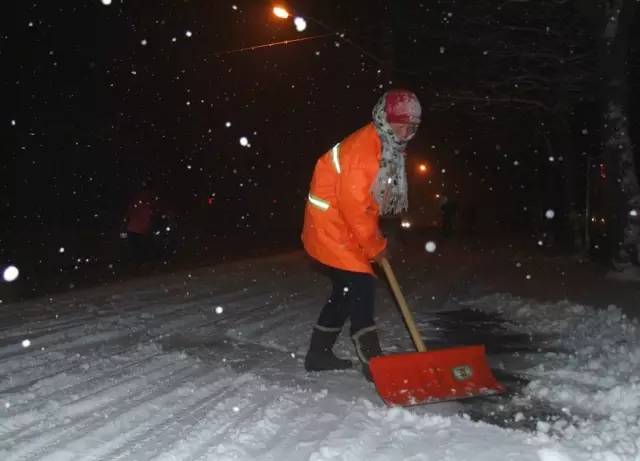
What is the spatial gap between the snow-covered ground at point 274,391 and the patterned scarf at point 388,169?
126cm

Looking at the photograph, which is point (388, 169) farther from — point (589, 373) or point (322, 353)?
point (589, 373)

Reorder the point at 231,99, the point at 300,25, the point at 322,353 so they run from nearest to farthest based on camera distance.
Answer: the point at 322,353
the point at 300,25
the point at 231,99

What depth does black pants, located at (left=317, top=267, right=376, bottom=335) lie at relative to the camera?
4.53 meters

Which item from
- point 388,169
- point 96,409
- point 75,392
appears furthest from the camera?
point 388,169

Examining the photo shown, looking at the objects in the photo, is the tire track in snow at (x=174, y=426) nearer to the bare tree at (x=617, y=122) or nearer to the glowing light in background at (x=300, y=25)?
the bare tree at (x=617, y=122)

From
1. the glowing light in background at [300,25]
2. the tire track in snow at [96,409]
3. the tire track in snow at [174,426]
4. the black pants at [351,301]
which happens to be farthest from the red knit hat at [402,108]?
the glowing light in background at [300,25]

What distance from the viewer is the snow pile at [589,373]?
3.44 metres

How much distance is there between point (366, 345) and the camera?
461cm

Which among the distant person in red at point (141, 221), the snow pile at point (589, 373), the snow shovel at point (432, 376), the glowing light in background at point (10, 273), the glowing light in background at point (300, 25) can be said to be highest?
the glowing light in background at point (300, 25)

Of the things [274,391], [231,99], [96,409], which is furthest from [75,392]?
[231,99]

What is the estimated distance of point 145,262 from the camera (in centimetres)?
1152

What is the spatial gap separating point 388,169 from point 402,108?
16.2 inches

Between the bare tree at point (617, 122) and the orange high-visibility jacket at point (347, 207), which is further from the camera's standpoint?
the bare tree at point (617, 122)

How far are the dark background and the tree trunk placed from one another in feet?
4.16
